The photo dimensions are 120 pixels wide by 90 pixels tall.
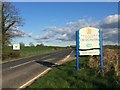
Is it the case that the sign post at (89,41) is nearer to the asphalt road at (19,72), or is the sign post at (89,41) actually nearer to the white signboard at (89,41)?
the white signboard at (89,41)

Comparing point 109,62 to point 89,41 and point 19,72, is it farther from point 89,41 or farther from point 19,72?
point 19,72

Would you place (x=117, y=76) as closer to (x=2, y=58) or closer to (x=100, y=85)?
(x=100, y=85)

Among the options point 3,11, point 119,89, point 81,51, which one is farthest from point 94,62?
point 3,11

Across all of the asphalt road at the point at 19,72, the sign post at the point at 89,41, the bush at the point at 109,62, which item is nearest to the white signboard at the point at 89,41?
the sign post at the point at 89,41

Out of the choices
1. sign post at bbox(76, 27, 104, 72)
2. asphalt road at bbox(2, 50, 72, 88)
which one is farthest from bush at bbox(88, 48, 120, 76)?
asphalt road at bbox(2, 50, 72, 88)

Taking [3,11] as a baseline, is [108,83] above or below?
below

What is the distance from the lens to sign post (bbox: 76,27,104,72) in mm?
19469

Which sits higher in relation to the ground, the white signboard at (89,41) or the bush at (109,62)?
the white signboard at (89,41)

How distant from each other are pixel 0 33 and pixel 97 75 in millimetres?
35668

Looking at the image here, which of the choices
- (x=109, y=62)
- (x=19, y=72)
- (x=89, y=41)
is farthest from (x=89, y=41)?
(x=19, y=72)

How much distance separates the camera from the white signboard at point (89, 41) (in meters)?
19.5

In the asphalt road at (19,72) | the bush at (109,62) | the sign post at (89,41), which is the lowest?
the asphalt road at (19,72)

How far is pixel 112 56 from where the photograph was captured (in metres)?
18.4

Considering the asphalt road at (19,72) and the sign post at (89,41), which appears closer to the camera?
the asphalt road at (19,72)
